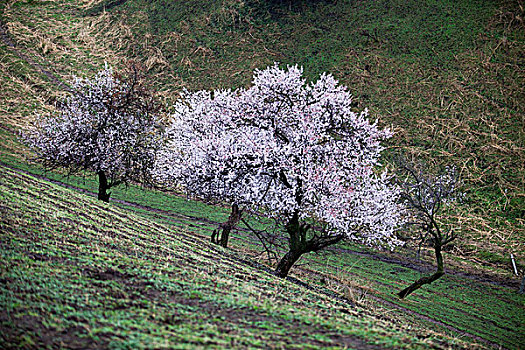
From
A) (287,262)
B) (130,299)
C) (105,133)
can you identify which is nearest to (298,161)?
(287,262)

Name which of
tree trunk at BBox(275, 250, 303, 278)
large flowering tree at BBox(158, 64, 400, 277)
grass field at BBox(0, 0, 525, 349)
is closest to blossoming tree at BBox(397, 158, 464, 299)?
grass field at BBox(0, 0, 525, 349)

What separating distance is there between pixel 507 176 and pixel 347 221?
32.6 m

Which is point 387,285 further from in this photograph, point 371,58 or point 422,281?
point 371,58

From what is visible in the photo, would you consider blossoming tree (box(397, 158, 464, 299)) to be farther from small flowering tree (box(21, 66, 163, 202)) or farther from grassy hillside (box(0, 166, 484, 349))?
small flowering tree (box(21, 66, 163, 202))

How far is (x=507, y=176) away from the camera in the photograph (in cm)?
3953

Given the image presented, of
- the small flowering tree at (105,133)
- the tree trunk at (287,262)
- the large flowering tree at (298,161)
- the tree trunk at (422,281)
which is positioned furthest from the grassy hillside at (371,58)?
the small flowering tree at (105,133)

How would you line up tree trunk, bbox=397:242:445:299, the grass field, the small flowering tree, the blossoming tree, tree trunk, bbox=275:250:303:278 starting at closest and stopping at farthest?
the grass field, tree trunk, bbox=275:250:303:278, the small flowering tree, tree trunk, bbox=397:242:445:299, the blossoming tree

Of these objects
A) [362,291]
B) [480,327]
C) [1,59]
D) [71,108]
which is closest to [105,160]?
[71,108]

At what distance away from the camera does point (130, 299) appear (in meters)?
6.70

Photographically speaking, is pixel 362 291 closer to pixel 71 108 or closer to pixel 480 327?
pixel 480 327

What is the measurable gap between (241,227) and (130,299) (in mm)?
27740

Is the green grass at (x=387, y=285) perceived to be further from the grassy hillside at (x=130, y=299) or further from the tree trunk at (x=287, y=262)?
the grassy hillside at (x=130, y=299)

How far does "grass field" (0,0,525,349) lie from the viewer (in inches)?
256

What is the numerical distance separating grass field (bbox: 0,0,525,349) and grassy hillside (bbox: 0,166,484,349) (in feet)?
0.15
